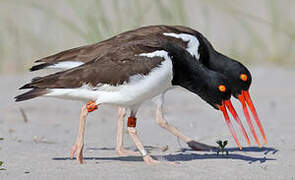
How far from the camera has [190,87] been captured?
5691mm

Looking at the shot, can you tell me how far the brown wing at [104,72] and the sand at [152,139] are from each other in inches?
27.3

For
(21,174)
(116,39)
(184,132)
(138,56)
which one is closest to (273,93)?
(184,132)

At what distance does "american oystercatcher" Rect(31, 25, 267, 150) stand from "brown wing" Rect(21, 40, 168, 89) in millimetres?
1100

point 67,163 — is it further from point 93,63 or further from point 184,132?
point 184,132

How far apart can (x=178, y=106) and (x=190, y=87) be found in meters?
3.81

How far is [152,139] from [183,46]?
125cm

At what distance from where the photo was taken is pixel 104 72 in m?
5.21

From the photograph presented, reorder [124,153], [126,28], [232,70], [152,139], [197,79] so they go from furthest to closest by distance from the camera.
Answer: [126,28] < [152,139] < [232,70] < [124,153] < [197,79]

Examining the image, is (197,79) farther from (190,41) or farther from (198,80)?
(190,41)

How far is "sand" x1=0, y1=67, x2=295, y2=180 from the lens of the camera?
16.4 feet

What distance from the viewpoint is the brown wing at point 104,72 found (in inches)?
204

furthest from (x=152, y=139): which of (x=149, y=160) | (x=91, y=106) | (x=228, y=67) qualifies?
(x=91, y=106)

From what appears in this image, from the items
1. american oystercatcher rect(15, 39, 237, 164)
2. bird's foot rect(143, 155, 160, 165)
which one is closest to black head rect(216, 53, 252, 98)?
american oystercatcher rect(15, 39, 237, 164)

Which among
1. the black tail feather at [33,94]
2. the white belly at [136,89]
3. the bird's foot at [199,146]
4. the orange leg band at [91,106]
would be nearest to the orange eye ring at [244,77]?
the bird's foot at [199,146]
